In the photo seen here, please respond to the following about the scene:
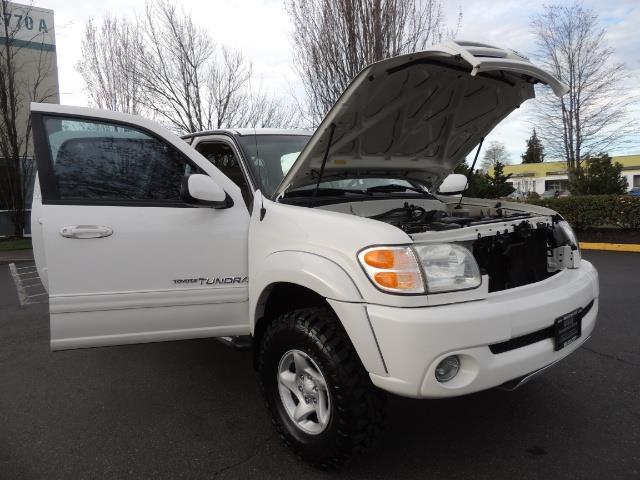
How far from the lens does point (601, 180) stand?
43.8 ft

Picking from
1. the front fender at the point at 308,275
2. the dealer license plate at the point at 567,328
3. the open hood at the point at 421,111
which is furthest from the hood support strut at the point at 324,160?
the dealer license plate at the point at 567,328

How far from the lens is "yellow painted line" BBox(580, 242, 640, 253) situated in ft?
32.7

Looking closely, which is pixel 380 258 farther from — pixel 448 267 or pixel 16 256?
pixel 16 256

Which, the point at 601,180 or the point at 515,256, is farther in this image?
the point at 601,180

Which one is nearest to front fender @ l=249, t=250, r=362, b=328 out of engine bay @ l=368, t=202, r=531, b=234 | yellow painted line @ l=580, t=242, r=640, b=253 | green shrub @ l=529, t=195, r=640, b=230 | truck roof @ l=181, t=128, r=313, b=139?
engine bay @ l=368, t=202, r=531, b=234

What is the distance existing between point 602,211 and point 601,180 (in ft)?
9.01

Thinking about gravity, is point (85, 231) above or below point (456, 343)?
above

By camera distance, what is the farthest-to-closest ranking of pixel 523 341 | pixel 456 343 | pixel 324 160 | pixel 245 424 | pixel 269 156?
pixel 269 156 → pixel 245 424 → pixel 324 160 → pixel 523 341 → pixel 456 343

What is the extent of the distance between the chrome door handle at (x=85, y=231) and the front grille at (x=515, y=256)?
6.79ft

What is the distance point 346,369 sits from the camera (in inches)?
90.4

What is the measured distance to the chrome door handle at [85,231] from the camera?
2818mm

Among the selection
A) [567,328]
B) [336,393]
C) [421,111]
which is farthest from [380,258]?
[421,111]

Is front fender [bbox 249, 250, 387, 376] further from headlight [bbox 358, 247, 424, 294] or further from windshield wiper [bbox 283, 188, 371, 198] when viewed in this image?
windshield wiper [bbox 283, 188, 371, 198]

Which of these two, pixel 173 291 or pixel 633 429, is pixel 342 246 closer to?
pixel 173 291
